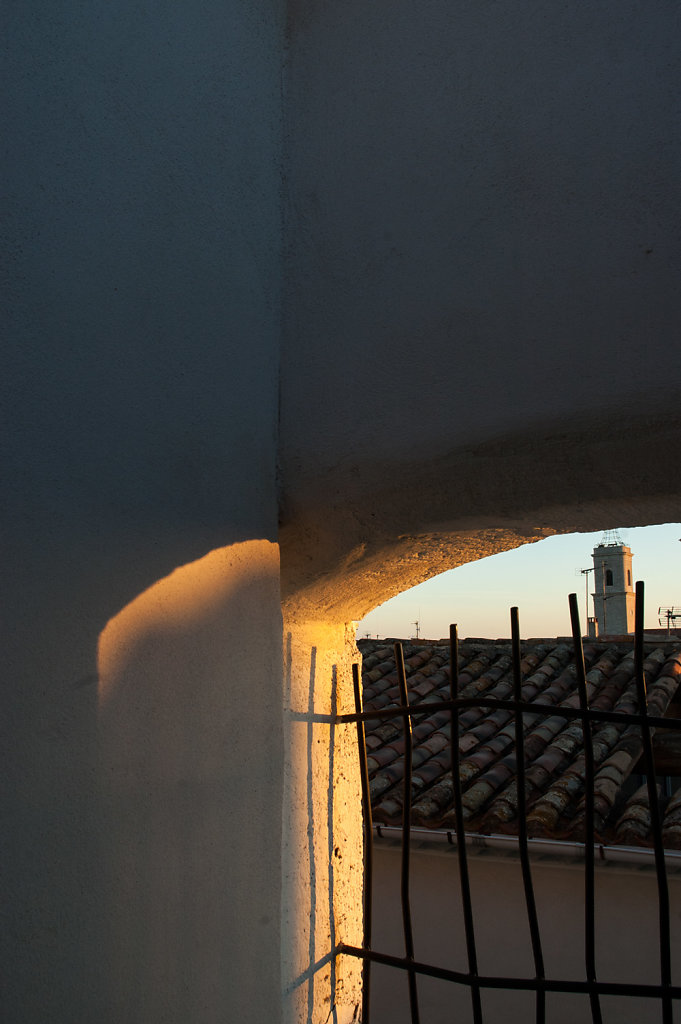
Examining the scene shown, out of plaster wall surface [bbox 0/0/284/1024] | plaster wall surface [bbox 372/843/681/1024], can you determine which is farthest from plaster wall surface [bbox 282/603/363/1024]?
plaster wall surface [bbox 372/843/681/1024]

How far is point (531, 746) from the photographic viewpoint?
6.40 metres

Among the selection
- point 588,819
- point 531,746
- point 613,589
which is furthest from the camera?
point 613,589

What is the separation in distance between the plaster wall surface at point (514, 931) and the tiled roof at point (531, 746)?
0.27 meters

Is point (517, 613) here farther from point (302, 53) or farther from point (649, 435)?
point (302, 53)

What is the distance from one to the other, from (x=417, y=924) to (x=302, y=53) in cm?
579

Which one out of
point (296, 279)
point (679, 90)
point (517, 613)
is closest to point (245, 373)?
point (296, 279)

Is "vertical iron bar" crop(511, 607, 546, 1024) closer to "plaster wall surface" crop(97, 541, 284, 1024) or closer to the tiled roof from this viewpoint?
"plaster wall surface" crop(97, 541, 284, 1024)

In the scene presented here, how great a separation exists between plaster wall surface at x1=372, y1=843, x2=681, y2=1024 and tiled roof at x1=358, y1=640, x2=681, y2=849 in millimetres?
273

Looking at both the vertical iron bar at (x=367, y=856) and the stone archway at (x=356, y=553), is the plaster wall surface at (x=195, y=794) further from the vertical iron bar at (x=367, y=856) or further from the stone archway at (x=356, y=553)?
the vertical iron bar at (x=367, y=856)

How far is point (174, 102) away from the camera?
6.22 feet

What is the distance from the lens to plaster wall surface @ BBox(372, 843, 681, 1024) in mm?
5355

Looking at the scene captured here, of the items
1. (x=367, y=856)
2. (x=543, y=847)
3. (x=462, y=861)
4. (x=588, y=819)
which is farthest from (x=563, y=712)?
(x=543, y=847)

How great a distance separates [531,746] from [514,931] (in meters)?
1.29

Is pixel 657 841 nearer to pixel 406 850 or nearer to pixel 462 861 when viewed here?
pixel 462 861
